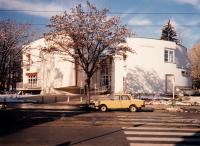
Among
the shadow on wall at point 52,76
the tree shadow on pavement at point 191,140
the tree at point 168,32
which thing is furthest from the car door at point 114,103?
the tree at point 168,32

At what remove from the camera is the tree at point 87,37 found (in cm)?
3634

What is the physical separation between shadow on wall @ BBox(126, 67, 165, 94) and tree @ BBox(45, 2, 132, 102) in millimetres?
13372

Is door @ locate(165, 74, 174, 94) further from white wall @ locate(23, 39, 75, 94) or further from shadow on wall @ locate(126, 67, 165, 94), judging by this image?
white wall @ locate(23, 39, 75, 94)

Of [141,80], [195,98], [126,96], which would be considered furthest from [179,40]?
[126,96]

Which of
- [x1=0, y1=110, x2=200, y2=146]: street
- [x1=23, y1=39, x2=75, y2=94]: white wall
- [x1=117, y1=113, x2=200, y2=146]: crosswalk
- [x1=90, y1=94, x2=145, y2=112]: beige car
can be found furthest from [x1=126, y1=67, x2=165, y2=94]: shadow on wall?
[x1=117, y1=113, x2=200, y2=146]: crosswalk

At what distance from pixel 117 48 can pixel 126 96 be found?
8396 mm

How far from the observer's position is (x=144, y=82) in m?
51.7

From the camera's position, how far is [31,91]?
64.5 meters

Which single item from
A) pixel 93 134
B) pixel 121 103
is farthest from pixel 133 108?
pixel 93 134

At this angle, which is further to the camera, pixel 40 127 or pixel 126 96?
pixel 126 96

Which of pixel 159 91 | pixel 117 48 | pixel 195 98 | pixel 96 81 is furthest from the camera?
pixel 96 81

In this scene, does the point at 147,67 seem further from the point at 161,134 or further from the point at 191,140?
the point at 191,140

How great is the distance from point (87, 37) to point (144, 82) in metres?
17.5

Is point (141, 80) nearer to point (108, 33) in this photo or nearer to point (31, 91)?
point (108, 33)
